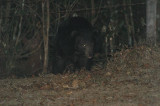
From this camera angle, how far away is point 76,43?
7555 mm

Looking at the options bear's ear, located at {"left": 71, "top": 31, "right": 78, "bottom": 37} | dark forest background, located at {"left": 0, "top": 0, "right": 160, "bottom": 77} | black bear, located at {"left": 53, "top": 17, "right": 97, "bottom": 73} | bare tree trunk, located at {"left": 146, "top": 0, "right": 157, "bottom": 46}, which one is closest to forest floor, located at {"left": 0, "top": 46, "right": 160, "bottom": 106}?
bare tree trunk, located at {"left": 146, "top": 0, "right": 157, "bottom": 46}

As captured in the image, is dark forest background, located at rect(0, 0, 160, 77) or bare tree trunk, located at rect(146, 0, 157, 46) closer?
bare tree trunk, located at rect(146, 0, 157, 46)

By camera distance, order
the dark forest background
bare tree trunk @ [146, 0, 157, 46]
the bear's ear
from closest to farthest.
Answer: bare tree trunk @ [146, 0, 157, 46], the bear's ear, the dark forest background

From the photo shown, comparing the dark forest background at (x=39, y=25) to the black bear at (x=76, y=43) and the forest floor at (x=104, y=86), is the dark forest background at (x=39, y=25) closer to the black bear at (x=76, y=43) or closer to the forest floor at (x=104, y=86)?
the black bear at (x=76, y=43)

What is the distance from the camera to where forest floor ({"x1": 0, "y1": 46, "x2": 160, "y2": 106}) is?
4738 millimetres

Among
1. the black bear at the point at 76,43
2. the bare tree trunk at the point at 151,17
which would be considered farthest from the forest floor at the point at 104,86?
the black bear at the point at 76,43

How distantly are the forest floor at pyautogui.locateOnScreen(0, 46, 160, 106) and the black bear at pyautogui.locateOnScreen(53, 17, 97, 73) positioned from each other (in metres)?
0.66

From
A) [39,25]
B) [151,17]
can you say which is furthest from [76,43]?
[39,25]

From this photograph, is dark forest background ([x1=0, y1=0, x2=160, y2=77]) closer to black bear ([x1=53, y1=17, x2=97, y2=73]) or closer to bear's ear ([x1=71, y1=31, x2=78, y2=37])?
black bear ([x1=53, y1=17, x2=97, y2=73])

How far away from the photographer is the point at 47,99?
197 inches

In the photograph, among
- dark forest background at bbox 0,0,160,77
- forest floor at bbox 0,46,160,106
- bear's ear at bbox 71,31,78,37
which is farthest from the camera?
dark forest background at bbox 0,0,160,77

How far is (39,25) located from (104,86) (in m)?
4.11

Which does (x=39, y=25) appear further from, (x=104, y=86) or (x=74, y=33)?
(x=104, y=86)

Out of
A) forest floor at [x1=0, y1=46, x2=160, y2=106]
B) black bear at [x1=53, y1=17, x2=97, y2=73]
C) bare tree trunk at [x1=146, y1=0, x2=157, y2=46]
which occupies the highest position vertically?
bare tree trunk at [x1=146, y1=0, x2=157, y2=46]
